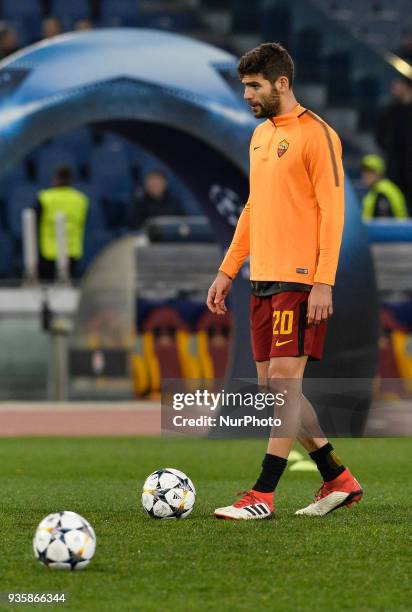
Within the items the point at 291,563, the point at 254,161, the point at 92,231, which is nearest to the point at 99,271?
the point at 92,231

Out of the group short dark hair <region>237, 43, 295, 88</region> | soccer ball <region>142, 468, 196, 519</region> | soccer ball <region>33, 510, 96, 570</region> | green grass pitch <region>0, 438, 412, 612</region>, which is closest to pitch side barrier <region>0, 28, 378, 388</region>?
green grass pitch <region>0, 438, 412, 612</region>

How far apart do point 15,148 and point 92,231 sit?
7.50 metres

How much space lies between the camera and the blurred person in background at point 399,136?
1684cm

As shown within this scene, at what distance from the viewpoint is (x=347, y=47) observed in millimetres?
18422

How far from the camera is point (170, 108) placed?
417 inches

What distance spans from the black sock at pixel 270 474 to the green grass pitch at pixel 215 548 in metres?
0.17

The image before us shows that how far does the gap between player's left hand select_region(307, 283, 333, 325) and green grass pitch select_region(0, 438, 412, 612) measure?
34.1 inches

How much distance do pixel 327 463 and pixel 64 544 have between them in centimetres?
178

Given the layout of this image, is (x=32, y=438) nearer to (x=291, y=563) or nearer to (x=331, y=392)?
(x=331, y=392)

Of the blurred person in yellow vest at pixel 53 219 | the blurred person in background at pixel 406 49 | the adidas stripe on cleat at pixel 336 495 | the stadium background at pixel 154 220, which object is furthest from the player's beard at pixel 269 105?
the blurred person in background at pixel 406 49

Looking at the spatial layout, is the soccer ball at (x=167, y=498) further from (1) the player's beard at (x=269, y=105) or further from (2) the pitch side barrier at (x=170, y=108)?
(2) the pitch side barrier at (x=170, y=108)

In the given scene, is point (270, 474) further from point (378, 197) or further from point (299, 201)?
point (378, 197)

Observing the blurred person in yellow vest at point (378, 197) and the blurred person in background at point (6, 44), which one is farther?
the blurred person in background at point (6, 44)

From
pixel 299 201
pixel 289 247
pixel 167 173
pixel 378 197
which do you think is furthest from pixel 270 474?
pixel 167 173
